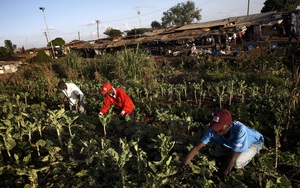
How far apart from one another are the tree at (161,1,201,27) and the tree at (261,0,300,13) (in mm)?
18374

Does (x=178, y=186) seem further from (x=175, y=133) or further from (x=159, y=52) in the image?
(x=159, y=52)

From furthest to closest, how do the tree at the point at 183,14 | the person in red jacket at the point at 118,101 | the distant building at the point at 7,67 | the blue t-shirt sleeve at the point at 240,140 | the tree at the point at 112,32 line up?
the tree at the point at 183,14, the tree at the point at 112,32, the distant building at the point at 7,67, the person in red jacket at the point at 118,101, the blue t-shirt sleeve at the point at 240,140

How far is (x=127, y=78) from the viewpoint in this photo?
9641 millimetres

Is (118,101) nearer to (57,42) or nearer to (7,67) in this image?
(7,67)

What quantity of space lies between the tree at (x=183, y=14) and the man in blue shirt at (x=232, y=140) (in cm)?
4990

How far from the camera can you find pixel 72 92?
619 cm

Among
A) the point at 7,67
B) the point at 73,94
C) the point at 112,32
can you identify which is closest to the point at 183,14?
the point at 112,32

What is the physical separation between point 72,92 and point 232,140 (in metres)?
4.38

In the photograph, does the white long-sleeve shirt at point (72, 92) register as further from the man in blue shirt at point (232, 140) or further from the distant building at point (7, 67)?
the distant building at point (7, 67)

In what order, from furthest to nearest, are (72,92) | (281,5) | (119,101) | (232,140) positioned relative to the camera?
(281,5)
(72,92)
(119,101)
(232,140)

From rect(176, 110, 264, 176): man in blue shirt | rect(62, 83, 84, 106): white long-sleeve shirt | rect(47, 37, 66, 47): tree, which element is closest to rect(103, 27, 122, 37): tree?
rect(47, 37, 66, 47): tree

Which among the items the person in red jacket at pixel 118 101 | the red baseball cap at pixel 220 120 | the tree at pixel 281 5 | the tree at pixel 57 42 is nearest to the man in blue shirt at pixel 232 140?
the red baseball cap at pixel 220 120

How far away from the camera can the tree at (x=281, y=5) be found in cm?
3040

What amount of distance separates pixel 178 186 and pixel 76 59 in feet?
34.7
